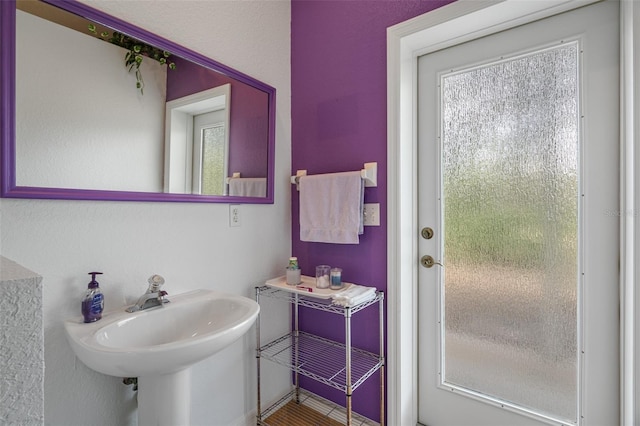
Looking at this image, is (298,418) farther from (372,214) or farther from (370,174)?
(370,174)

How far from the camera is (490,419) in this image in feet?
4.64

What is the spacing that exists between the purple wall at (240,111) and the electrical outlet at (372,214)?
1.97 ft

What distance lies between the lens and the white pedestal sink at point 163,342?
2.74 ft

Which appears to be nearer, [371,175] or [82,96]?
[82,96]

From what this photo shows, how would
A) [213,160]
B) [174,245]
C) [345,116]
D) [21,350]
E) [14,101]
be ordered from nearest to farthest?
[21,350], [14,101], [174,245], [213,160], [345,116]

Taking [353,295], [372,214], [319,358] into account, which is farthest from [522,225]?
[319,358]

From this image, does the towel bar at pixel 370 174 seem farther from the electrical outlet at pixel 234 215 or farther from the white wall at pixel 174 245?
the electrical outlet at pixel 234 215

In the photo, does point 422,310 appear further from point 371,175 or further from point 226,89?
point 226,89

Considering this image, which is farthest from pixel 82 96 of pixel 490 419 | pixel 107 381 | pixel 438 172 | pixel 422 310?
pixel 490 419

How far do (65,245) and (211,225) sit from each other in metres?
0.55

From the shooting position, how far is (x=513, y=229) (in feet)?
4.45

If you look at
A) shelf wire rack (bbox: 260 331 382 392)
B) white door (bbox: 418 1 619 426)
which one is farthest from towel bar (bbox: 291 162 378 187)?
shelf wire rack (bbox: 260 331 382 392)

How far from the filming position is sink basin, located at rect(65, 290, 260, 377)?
32.6 inches

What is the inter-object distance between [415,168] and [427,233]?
0.34m
